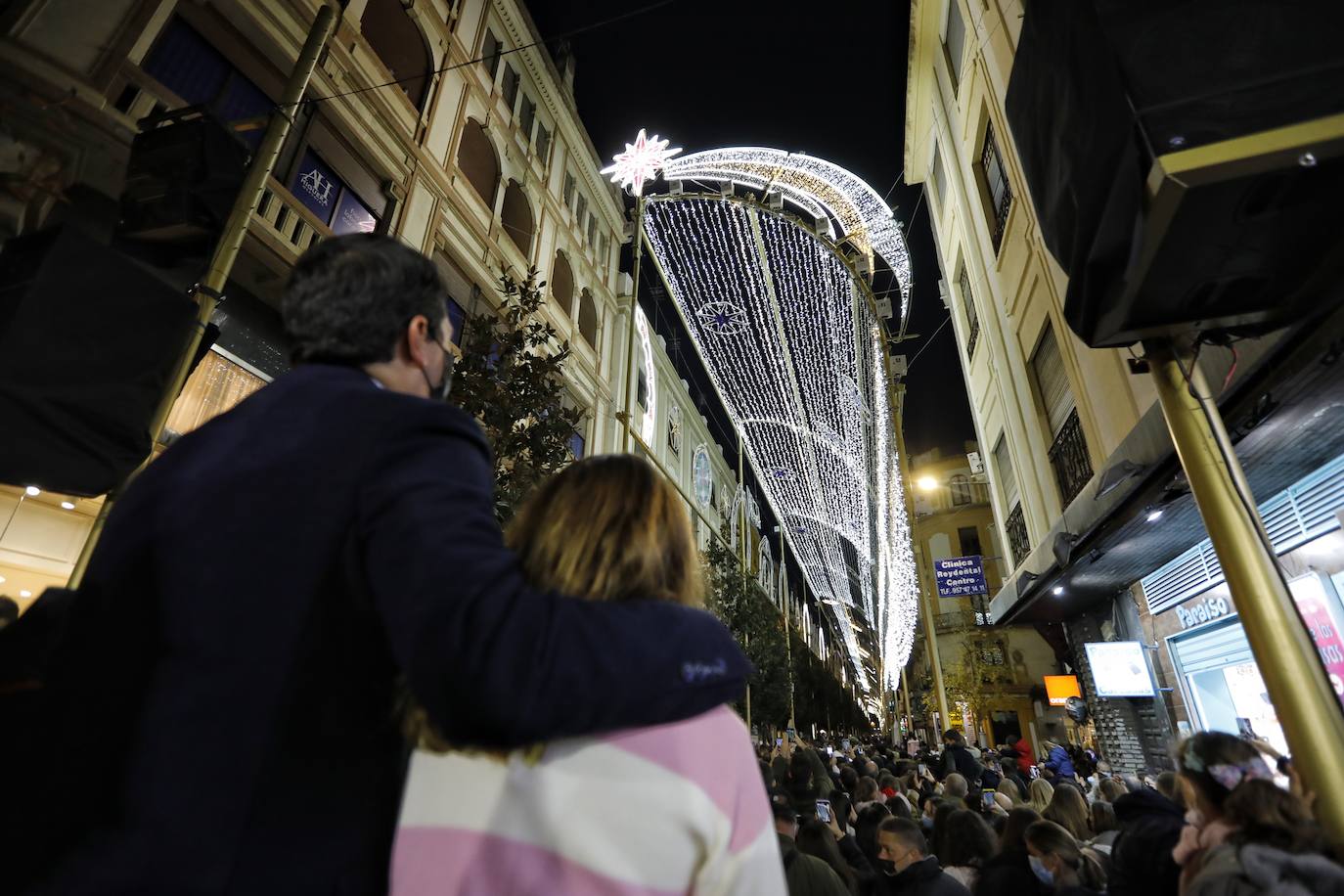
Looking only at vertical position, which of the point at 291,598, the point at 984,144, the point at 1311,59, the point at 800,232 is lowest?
the point at 291,598

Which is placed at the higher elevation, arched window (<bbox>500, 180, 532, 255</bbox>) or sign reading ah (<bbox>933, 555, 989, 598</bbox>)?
arched window (<bbox>500, 180, 532, 255</bbox>)

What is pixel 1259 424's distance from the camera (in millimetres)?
5051

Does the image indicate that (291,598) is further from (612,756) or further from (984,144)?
(984,144)

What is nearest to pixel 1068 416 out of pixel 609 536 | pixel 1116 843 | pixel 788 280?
pixel 788 280

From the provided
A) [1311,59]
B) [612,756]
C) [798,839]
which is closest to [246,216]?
[612,756]

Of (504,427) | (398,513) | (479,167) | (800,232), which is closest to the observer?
(398,513)

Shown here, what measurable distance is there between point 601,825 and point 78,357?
371 centimetres

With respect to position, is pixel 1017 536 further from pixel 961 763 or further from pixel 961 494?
pixel 961 494

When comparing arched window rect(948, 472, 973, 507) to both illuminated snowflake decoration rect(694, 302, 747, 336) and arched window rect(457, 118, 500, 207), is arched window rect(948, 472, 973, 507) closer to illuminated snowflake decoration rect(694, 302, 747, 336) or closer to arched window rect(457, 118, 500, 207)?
illuminated snowflake decoration rect(694, 302, 747, 336)

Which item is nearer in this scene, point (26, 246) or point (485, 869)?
point (485, 869)

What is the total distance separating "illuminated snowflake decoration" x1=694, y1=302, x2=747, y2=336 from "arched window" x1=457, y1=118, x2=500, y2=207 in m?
5.88

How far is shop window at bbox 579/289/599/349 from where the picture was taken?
63.3ft

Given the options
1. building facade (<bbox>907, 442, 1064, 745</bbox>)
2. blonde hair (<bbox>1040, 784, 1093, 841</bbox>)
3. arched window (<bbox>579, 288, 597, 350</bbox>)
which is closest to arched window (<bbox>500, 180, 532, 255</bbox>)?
arched window (<bbox>579, 288, 597, 350</bbox>)

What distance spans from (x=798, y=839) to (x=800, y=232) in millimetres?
13779
